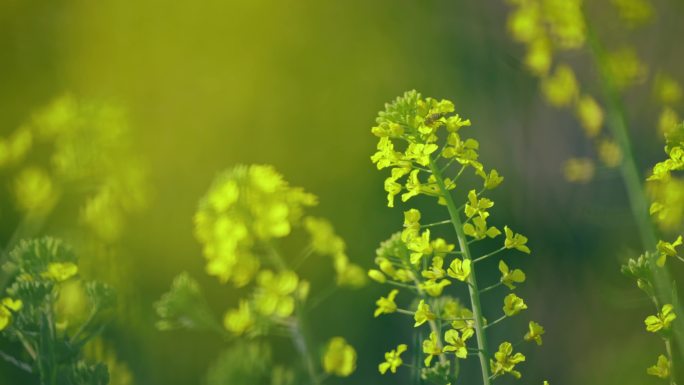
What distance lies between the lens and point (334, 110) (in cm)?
229

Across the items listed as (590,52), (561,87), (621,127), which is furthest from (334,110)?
(621,127)

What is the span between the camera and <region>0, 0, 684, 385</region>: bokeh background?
2062 millimetres

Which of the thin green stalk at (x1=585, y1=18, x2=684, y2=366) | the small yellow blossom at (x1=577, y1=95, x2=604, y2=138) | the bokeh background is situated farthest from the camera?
the bokeh background

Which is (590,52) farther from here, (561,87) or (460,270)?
(460,270)

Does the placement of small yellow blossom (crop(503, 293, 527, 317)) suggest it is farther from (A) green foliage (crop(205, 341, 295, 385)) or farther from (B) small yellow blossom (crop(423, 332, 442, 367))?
(A) green foliage (crop(205, 341, 295, 385))

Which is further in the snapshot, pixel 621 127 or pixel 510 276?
pixel 621 127

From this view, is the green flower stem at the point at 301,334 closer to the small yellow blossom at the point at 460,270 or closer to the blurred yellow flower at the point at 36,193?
the small yellow blossom at the point at 460,270

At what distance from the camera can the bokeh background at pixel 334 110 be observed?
81.2 inches

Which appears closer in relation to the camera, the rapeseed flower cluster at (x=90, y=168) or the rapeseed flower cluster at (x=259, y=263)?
the rapeseed flower cluster at (x=259, y=263)

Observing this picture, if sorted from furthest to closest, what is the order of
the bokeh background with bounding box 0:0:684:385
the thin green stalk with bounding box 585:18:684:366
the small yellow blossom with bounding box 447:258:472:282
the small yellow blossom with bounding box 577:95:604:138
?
1. the bokeh background with bounding box 0:0:684:385
2. the small yellow blossom with bounding box 577:95:604:138
3. the thin green stalk with bounding box 585:18:684:366
4. the small yellow blossom with bounding box 447:258:472:282

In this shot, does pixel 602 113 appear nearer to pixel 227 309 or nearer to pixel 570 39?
pixel 570 39

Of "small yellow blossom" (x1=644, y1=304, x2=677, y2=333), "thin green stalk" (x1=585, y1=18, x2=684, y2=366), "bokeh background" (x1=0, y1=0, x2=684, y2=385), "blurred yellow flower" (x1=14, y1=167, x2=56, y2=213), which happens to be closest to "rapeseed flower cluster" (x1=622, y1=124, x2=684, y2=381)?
"small yellow blossom" (x1=644, y1=304, x2=677, y2=333)

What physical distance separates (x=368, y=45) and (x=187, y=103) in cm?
56

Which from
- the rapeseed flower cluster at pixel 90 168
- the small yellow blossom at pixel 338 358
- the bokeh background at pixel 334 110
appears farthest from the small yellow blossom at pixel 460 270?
the bokeh background at pixel 334 110
